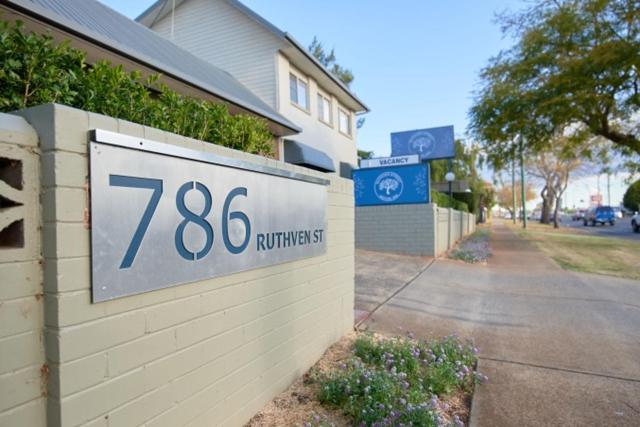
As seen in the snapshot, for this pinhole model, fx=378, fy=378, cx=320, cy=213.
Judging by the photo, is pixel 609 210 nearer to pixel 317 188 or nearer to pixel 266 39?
pixel 266 39

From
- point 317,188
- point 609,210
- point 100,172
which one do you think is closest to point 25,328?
point 100,172

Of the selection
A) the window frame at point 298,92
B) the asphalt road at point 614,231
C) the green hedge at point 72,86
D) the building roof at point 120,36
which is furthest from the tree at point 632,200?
the green hedge at point 72,86

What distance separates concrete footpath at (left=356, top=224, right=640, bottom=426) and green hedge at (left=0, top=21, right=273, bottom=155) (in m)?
3.04

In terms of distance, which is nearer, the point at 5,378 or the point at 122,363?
the point at 5,378

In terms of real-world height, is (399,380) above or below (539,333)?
above

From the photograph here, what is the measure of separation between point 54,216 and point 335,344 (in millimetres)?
3165

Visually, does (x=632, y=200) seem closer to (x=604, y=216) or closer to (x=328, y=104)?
(x=604, y=216)

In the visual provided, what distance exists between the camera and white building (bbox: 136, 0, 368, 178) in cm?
1220

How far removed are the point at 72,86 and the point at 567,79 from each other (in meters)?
15.5

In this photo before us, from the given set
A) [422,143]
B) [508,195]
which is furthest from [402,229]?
[508,195]

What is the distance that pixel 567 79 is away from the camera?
13.2 metres

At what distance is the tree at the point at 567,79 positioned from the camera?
504 inches

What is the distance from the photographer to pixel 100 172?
1674 mm

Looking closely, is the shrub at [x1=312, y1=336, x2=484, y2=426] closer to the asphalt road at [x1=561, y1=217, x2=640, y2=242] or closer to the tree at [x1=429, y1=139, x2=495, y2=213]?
the asphalt road at [x1=561, y1=217, x2=640, y2=242]
